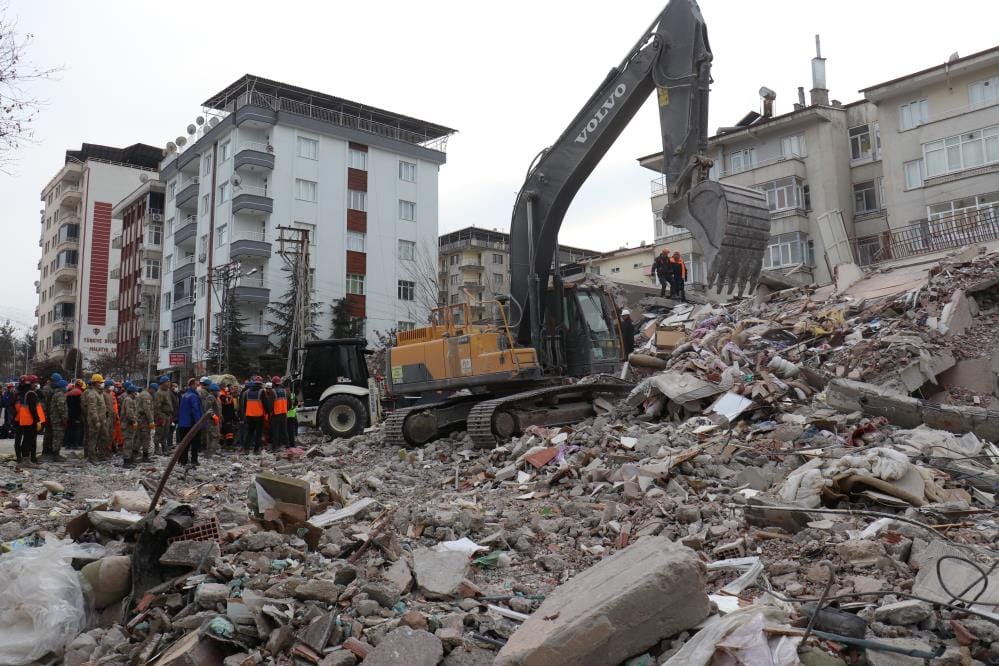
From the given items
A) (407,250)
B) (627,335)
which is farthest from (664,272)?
(407,250)

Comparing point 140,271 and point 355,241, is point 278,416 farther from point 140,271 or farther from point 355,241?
point 140,271

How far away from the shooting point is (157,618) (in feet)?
14.9

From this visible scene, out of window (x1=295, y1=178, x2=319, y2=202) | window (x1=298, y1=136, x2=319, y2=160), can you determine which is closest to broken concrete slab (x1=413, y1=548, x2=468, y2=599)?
window (x1=295, y1=178, x2=319, y2=202)

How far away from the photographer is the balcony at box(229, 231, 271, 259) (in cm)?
3803

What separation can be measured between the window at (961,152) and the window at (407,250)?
26.0 m

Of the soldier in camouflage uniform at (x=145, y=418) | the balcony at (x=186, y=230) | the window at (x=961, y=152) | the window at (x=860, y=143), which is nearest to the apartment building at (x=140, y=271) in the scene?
the balcony at (x=186, y=230)

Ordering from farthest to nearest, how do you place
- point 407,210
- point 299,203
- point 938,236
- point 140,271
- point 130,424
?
point 140,271 → point 407,210 → point 299,203 → point 938,236 → point 130,424

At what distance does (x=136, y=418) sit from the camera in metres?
13.0

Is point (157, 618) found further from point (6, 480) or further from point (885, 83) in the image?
point (885, 83)

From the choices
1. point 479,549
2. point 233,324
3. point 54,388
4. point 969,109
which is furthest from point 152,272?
point 479,549

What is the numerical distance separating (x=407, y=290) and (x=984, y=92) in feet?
94.7

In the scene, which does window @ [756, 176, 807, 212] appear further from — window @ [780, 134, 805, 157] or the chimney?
the chimney

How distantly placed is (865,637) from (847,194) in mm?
35887

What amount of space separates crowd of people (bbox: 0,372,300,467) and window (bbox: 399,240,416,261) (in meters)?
27.9
